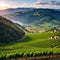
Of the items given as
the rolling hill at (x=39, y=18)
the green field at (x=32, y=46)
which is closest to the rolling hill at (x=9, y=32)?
the green field at (x=32, y=46)

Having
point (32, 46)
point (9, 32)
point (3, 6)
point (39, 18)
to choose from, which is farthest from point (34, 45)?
point (3, 6)

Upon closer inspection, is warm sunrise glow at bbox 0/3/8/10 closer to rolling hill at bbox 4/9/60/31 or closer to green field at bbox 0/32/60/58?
rolling hill at bbox 4/9/60/31

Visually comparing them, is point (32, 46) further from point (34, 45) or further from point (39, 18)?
point (39, 18)

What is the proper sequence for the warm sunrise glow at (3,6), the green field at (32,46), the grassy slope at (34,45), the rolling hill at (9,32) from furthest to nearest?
the warm sunrise glow at (3,6)
the rolling hill at (9,32)
the grassy slope at (34,45)
the green field at (32,46)

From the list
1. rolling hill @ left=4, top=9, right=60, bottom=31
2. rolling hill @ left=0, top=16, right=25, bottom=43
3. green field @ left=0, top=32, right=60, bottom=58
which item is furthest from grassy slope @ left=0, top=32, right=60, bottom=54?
rolling hill @ left=4, top=9, right=60, bottom=31

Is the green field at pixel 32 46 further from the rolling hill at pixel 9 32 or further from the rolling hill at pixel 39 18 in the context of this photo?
the rolling hill at pixel 39 18
